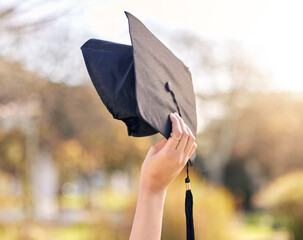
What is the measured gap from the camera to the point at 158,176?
4.11 feet

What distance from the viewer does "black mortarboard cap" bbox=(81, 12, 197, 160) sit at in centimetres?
128

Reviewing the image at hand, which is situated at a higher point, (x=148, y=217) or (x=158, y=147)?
(x=158, y=147)

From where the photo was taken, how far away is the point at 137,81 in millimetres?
1248

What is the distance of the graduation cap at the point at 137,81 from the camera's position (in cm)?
128

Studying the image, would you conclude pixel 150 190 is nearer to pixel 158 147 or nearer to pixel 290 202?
pixel 158 147

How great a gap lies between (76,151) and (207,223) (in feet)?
49.6

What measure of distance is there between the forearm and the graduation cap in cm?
19

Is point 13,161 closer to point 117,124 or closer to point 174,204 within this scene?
point 117,124

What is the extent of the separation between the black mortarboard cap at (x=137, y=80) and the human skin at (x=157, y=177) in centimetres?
5

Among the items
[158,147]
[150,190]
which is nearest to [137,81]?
[158,147]

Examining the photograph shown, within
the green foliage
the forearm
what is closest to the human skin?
the forearm

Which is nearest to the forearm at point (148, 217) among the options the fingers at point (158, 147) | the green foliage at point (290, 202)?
the fingers at point (158, 147)

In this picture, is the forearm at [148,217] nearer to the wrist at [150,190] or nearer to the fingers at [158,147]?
the wrist at [150,190]

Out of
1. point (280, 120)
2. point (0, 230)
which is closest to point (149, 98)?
point (0, 230)
